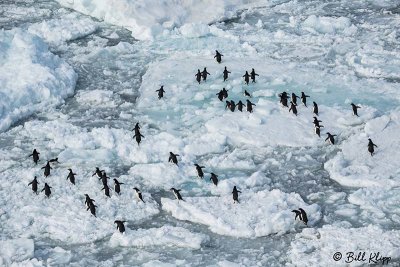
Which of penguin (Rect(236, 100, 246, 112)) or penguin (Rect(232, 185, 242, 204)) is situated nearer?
penguin (Rect(232, 185, 242, 204))

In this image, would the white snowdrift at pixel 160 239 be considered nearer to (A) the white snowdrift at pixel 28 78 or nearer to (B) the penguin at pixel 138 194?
(B) the penguin at pixel 138 194

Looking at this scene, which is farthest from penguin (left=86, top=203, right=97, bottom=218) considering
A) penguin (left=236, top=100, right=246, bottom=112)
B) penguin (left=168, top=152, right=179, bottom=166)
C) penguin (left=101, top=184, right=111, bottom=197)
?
penguin (left=236, top=100, right=246, bottom=112)

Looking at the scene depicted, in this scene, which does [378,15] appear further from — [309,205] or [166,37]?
[309,205]

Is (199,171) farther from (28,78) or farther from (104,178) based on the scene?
(28,78)

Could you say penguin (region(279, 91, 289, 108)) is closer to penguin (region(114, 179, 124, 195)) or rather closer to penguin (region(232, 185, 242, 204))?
penguin (region(232, 185, 242, 204))

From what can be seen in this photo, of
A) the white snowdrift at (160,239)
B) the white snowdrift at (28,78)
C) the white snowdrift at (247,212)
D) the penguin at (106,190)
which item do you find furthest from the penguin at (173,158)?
the white snowdrift at (28,78)

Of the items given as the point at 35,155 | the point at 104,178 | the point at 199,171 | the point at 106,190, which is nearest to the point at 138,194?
the point at 106,190

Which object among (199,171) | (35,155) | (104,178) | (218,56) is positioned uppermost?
(218,56)
